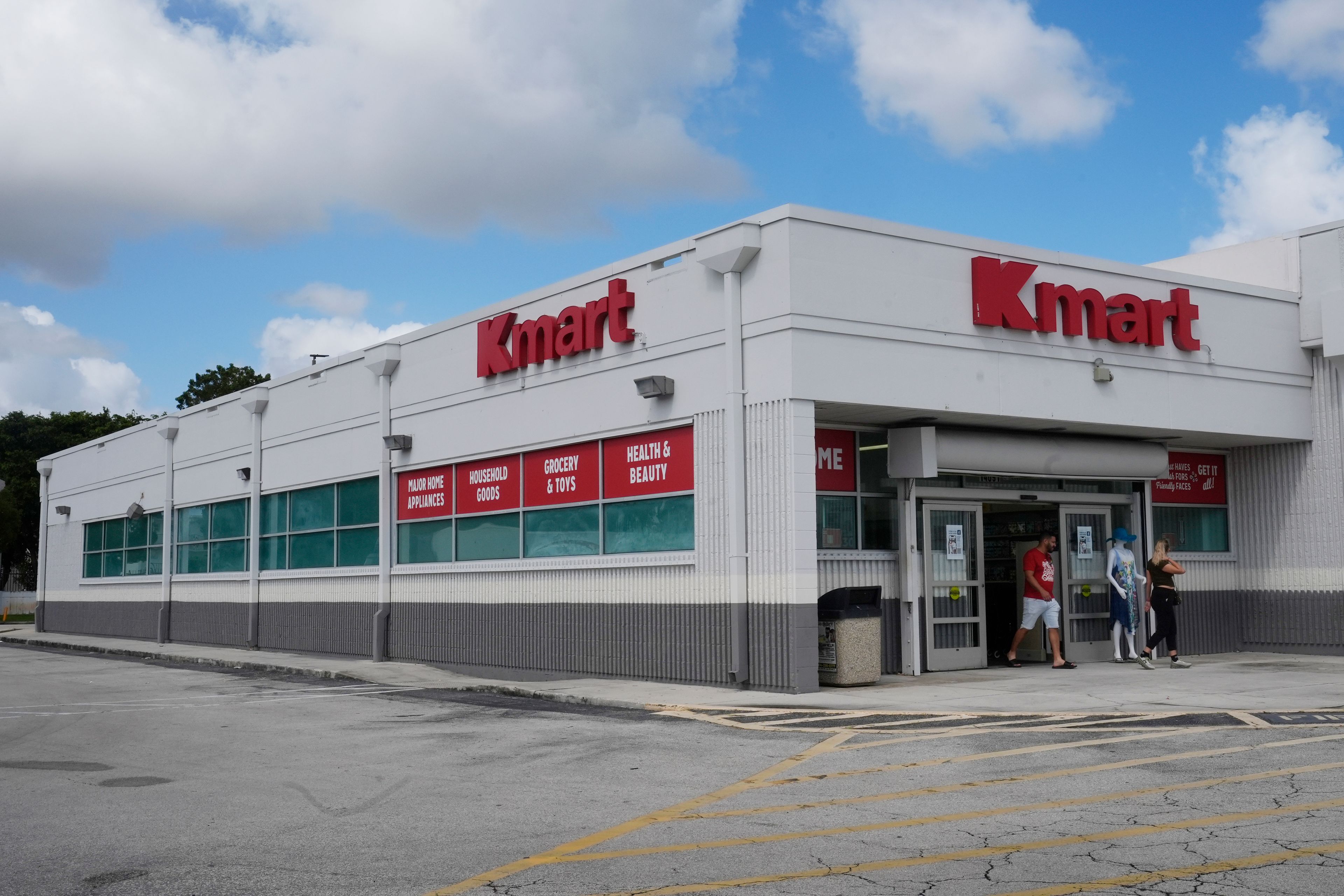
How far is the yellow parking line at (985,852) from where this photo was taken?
6074mm

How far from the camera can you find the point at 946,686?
1518cm

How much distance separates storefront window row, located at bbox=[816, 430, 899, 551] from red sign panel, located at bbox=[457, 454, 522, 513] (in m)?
5.25

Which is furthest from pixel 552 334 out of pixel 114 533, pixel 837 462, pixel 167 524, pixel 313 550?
pixel 114 533

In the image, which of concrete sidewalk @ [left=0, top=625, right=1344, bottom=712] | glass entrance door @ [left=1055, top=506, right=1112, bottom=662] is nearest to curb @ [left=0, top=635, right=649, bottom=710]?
concrete sidewalk @ [left=0, top=625, right=1344, bottom=712]

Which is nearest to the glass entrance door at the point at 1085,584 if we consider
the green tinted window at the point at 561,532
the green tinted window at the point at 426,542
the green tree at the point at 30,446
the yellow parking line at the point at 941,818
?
the green tinted window at the point at 561,532

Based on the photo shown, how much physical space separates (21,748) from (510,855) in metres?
6.95

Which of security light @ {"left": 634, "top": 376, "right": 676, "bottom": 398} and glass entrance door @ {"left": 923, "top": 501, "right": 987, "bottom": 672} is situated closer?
security light @ {"left": 634, "top": 376, "right": 676, "bottom": 398}

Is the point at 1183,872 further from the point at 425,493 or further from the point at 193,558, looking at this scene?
the point at 193,558

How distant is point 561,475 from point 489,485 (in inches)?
80.8

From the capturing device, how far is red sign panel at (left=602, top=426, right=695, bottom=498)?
1658 centimetres

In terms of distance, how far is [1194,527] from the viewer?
20812 mm

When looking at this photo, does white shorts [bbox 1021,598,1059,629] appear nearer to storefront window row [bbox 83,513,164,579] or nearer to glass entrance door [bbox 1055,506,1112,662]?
glass entrance door [bbox 1055,506,1112,662]

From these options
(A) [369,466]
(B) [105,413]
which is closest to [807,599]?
(A) [369,466]

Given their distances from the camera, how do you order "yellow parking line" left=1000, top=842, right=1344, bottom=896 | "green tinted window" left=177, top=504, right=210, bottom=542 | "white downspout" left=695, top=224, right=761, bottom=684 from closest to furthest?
"yellow parking line" left=1000, top=842, right=1344, bottom=896, "white downspout" left=695, top=224, right=761, bottom=684, "green tinted window" left=177, top=504, right=210, bottom=542
